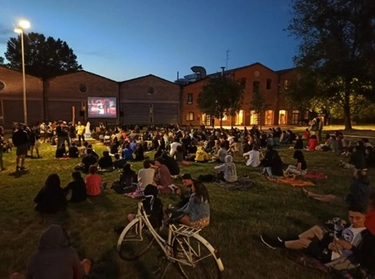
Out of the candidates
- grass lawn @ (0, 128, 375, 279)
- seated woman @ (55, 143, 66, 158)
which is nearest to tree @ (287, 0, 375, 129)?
grass lawn @ (0, 128, 375, 279)

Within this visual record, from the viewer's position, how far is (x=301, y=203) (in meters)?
8.72

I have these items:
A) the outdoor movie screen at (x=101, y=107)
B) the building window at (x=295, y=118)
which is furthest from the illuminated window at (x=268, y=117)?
the outdoor movie screen at (x=101, y=107)

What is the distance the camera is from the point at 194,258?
4691 mm

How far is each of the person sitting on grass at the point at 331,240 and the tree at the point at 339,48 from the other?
25.9m

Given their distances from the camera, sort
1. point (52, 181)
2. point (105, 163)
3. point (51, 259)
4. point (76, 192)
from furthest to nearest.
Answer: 1. point (105, 163)
2. point (76, 192)
3. point (52, 181)
4. point (51, 259)

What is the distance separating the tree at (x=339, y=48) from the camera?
27.6 metres

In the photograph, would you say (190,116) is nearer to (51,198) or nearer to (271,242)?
(51,198)

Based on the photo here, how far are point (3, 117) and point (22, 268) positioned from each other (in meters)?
38.5

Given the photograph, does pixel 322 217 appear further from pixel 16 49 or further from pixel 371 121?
pixel 16 49

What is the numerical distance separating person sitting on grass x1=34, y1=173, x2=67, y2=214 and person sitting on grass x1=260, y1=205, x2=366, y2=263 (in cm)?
483

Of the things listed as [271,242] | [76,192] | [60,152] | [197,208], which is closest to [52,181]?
[76,192]

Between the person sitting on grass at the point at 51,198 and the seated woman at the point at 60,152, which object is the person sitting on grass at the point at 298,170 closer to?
the person sitting on grass at the point at 51,198

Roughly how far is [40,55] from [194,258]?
76.8 m

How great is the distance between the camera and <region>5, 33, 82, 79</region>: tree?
6912 centimetres
